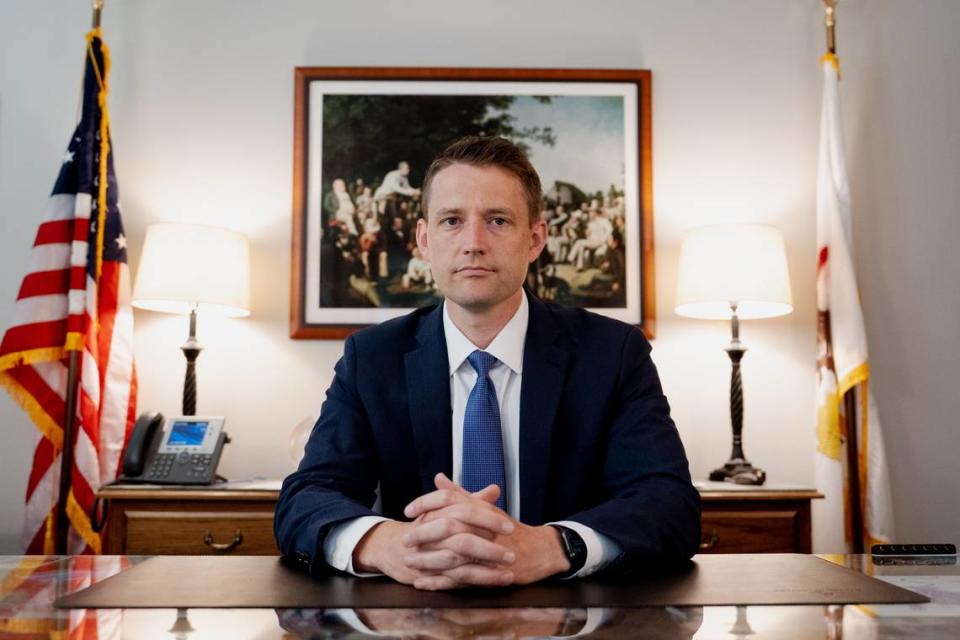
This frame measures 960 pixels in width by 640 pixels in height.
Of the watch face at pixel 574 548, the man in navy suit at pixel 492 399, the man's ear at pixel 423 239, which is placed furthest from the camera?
the man's ear at pixel 423 239

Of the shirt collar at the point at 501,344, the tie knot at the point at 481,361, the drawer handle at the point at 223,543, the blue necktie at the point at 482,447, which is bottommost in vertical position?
the drawer handle at the point at 223,543

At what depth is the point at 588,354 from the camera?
5.49 ft

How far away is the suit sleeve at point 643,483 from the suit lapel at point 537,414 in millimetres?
136

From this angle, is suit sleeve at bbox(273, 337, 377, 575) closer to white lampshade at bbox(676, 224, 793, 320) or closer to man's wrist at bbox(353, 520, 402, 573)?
man's wrist at bbox(353, 520, 402, 573)

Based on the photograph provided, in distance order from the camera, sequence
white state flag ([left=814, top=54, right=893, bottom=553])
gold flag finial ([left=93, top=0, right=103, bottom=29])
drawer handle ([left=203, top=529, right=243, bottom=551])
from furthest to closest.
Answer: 1. gold flag finial ([left=93, top=0, right=103, bottom=29])
2. white state flag ([left=814, top=54, right=893, bottom=553])
3. drawer handle ([left=203, top=529, right=243, bottom=551])

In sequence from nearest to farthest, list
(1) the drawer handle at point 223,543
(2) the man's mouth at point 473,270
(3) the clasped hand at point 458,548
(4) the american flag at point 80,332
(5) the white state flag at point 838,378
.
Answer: (3) the clasped hand at point 458,548 < (2) the man's mouth at point 473,270 < (1) the drawer handle at point 223,543 < (4) the american flag at point 80,332 < (5) the white state flag at point 838,378

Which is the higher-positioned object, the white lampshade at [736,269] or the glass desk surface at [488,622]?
the white lampshade at [736,269]

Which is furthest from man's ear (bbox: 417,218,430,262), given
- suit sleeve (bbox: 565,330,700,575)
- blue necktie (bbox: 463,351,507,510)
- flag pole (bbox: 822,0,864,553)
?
flag pole (bbox: 822,0,864,553)

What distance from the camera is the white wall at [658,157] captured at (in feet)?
9.94

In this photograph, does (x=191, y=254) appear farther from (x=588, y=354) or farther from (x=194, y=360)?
(x=588, y=354)

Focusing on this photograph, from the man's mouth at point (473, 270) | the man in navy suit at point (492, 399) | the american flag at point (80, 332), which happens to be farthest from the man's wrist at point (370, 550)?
the american flag at point (80, 332)

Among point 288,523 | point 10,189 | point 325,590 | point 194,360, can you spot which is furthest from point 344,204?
point 325,590

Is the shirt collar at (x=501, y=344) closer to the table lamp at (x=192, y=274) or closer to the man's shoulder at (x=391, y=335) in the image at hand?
the man's shoulder at (x=391, y=335)

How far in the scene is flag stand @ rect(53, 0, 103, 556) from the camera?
2598 millimetres
